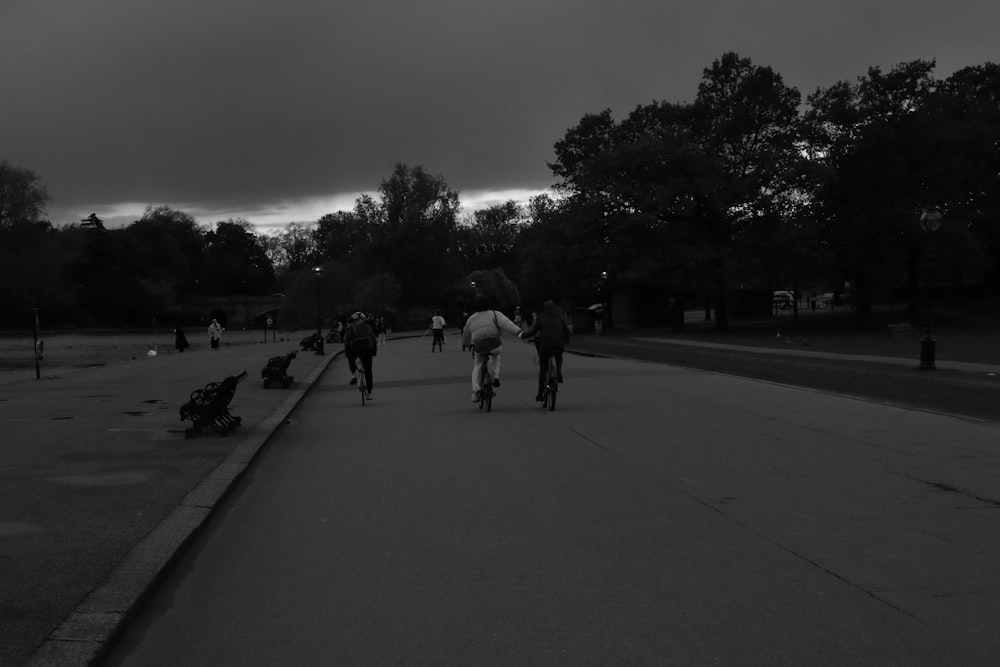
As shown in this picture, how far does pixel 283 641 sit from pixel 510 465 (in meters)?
6.09

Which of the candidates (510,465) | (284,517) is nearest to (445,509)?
(284,517)

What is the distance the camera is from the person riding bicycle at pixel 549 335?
17.3 m

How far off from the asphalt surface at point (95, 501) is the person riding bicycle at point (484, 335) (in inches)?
125

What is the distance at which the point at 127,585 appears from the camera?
6195 mm

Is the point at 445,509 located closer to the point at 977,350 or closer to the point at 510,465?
the point at 510,465

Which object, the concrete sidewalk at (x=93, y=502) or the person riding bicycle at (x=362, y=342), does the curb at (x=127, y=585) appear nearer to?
the concrete sidewalk at (x=93, y=502)

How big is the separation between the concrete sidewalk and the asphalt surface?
0.01m

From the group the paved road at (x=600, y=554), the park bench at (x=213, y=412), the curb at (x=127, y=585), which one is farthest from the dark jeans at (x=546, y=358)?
the curb at (x=127, y=585)

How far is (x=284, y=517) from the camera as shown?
29.0 feet

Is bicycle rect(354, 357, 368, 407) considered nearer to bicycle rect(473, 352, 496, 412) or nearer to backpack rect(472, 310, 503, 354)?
bicycle rect(473, 352, 496, 412)

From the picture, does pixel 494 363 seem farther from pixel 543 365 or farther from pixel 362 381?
pixel 362 381

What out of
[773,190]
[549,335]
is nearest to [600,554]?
[549,335]

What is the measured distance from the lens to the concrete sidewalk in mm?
5523

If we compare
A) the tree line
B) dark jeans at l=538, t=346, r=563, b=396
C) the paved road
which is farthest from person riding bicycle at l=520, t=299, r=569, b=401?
the tree line
